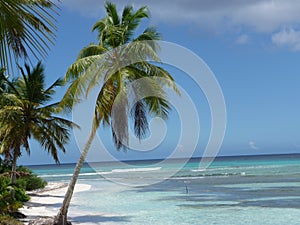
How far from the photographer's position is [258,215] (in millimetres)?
16812

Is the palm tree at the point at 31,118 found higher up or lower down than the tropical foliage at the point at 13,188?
higher up

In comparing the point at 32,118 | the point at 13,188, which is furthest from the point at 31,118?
the point at 13,188

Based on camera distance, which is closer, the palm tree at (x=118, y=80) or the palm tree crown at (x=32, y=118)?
the palm tree at (x=118, y=80)

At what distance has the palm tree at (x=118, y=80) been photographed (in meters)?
11.9

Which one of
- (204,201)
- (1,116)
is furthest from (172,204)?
(1,116)

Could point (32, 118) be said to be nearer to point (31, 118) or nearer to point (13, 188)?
point (31, 118)

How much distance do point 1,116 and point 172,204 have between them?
9327 millimetres

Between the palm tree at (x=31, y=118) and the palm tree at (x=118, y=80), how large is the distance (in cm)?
332

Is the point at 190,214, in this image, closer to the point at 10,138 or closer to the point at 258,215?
the point at 258,215

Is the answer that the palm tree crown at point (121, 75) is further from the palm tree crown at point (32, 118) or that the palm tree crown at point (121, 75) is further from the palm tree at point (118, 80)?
the palm tree crown at point (32, 118)

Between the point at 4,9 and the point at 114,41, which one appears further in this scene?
the point at 114,41

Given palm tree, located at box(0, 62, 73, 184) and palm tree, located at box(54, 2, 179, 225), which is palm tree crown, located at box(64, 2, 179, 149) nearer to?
palm tree, located at box(54, 2, 179, 225)

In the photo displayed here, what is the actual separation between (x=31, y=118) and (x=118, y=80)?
5.49 m

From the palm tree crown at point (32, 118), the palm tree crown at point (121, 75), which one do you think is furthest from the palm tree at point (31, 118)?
the palm tree crown at point (121, 75)
